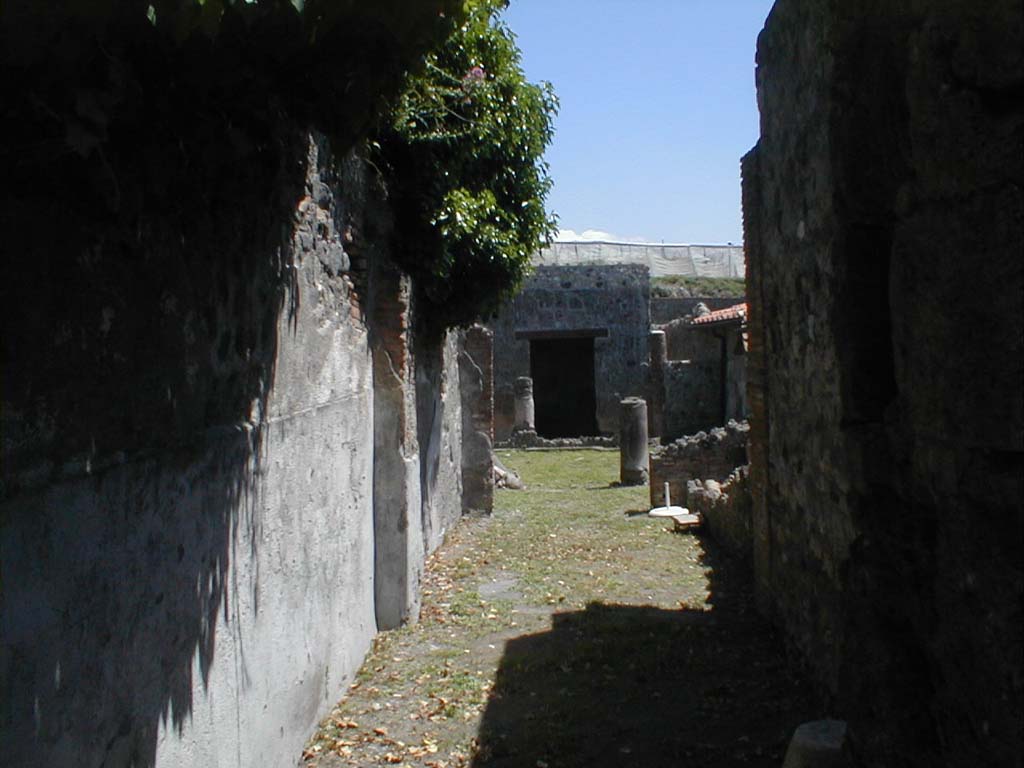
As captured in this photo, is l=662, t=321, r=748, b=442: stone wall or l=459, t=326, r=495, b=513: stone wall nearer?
l=459, t=326, r=495, b=513: stone wall

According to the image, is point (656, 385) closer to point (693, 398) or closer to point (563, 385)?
point (693, 398)

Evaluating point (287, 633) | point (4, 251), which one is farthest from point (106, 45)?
point (287, 633)

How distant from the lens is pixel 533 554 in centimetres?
987

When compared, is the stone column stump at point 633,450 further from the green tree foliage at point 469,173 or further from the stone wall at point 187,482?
the stone wall at point 187,482

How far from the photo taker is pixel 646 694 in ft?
18.5

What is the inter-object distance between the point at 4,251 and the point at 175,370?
101 centimetres

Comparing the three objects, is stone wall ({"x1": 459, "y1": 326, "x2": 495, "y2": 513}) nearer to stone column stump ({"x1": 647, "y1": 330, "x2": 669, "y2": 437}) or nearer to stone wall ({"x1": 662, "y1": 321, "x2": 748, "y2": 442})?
stone wall ({"x1": 662, "y1": 321, "x2": 748, "y2": 442})

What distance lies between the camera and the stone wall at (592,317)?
27.9 m

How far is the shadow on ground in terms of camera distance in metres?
4.81

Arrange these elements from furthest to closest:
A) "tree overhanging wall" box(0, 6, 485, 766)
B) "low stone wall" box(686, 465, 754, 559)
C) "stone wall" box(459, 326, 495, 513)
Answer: "stone wall" box(459, 326, 495, 513)
"low stone wall" box(686, 465, 754, 559)
"tree overhanging wall" box(0, 6, 485, 766)

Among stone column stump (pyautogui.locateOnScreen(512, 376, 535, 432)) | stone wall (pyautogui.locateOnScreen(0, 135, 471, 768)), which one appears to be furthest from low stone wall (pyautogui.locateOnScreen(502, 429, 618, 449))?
stone wall (pyautogui.locateOnScreen(0, 135, 471, 768))

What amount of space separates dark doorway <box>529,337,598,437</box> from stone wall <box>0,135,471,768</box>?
2573 centimetres

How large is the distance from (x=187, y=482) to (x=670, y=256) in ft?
114

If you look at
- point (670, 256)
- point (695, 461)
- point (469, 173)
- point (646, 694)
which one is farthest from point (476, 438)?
point (670, 256)
